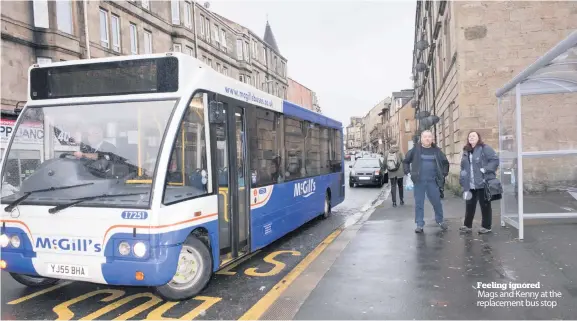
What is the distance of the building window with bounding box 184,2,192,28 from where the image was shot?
37719 mm

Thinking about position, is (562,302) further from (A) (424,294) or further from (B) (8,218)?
(B) (8,218)

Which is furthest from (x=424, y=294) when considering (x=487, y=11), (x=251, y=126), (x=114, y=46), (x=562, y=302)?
(x=114, y=46)

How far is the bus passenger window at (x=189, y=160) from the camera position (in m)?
4.46

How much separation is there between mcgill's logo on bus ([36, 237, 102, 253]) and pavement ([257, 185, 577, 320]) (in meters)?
1.83

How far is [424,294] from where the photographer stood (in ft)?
14.8

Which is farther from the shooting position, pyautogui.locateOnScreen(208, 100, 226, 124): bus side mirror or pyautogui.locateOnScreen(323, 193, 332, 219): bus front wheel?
pyautogui.locateOnScreen(323, 193, 332, 219): bus front wheel

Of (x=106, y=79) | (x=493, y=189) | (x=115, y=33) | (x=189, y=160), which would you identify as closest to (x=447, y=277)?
(x=493, y=189)

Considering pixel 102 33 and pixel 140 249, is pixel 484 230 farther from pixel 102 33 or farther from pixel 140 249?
pixel 102 33

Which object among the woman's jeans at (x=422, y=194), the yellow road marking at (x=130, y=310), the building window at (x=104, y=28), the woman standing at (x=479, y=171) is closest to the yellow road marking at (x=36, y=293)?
the yellow road marking at (x=130, y=310)

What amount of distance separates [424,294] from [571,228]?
174 inches

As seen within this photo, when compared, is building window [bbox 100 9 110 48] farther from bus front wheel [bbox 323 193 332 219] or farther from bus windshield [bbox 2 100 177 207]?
bus windshield [bbox 2 100 177 207]

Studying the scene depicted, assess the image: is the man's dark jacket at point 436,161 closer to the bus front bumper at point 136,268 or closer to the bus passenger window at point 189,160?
the bus passenger window at point 189,160

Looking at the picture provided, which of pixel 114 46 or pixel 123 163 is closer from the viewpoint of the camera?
pixel 123 163

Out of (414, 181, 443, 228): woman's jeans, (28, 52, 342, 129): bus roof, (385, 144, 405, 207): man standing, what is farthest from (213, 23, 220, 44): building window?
(414, 181, 443, 228): woman's jeans
